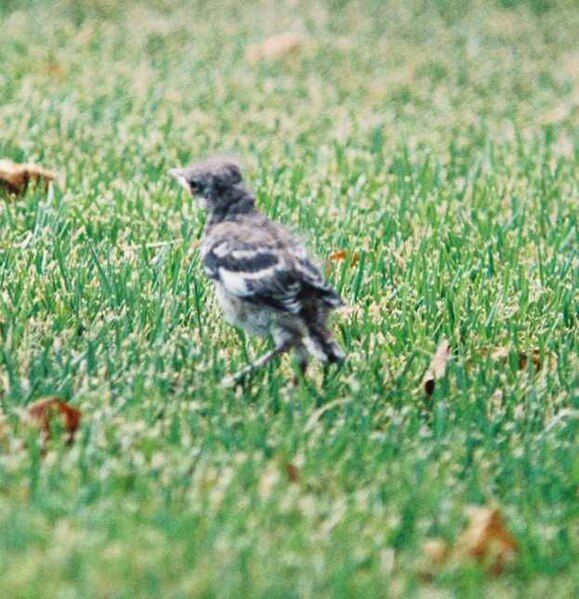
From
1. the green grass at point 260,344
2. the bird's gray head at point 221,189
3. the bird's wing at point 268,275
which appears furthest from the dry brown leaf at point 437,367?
the bird's gray head at point 221,189

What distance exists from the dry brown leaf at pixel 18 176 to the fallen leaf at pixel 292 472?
285 cm

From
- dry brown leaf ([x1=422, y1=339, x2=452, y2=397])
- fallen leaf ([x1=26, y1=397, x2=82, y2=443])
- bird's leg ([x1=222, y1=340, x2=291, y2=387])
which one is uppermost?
fallen leaf ([x1=26, y1=397, x2=82, y2=443])

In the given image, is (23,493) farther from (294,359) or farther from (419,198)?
(419,198)

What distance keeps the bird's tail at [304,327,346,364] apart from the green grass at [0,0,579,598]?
0.08 meters

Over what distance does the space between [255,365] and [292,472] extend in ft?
2.15

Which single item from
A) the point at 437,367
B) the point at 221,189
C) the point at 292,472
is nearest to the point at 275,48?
the point at 221,189

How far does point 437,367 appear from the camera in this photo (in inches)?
159

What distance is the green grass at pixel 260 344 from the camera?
2785 millimetres

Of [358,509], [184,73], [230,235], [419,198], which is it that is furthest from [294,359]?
[184,73]

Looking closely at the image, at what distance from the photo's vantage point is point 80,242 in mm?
5105

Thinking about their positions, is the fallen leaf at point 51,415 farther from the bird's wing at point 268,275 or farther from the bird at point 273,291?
→ the bird's wing at point 268,275

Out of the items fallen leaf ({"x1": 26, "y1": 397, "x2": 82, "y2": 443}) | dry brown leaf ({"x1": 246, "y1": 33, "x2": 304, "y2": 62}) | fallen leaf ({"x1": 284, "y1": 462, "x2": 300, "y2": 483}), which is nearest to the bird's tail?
fallen leaf ({"x1": 284, "y1": 462, "x2": 300, "y2": 483})

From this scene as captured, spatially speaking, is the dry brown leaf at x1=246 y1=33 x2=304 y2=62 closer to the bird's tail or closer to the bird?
the bird

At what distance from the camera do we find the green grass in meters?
2.79
